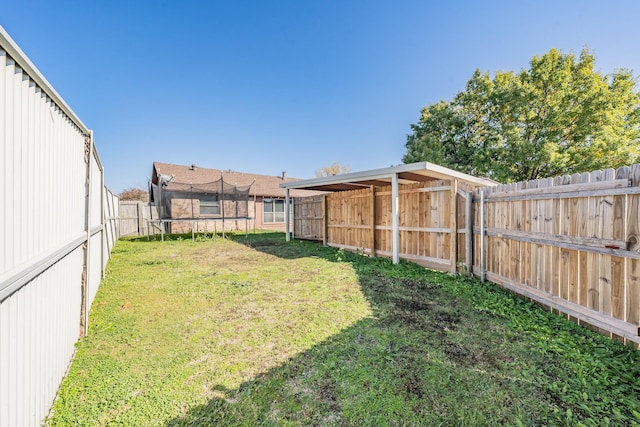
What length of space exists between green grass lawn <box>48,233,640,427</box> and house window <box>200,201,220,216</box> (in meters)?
8.52

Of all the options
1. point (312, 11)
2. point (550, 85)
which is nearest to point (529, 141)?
point (550, 85)

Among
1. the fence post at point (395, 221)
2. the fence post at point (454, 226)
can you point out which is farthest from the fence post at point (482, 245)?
the fence post at point (395, 221)

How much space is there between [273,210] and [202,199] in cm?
562

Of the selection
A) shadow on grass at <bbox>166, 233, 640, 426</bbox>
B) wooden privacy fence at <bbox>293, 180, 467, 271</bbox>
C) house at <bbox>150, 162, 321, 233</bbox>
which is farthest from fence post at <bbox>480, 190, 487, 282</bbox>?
house at <bbox>150, 162, 321, 233</bbox>

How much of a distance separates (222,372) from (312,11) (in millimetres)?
9924

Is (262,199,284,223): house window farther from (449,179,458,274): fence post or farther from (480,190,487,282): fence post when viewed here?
(480,190,487,282): fence post

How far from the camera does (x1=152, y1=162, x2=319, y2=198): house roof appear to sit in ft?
52.5

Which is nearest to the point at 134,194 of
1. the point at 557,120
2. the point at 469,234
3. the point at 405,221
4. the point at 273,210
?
the point at 273,210

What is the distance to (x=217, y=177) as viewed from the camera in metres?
18.0

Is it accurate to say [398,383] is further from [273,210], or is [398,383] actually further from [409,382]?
[273,210]

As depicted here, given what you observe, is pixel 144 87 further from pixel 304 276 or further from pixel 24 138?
pixel 24 138

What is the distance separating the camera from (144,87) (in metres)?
10.6

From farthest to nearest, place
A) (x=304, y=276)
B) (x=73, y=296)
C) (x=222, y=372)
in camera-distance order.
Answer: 1. (x=304, y=276)
2. (x=73, y=296)
3. (x=222, y=372)

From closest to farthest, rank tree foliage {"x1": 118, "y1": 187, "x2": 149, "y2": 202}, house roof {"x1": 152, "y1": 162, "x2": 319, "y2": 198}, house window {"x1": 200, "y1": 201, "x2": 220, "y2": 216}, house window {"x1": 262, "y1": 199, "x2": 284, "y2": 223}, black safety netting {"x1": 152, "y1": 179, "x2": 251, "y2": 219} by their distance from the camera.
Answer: black safety netting {"x1": 152, "y1": 179, "x2": 251, "y2": 219}, house window {"x1": 200, "y1": 201, "x2": 220, "y2": 216}, house roof {"x1": 152, "y1": 162, "x2": 319, "y2": 198}, house window {"x1": 262, "y1": 199, "x2": 284, "y2": 223}, tree foliage {"x1": 118, "y1": 187, "x2": 149, "y2": 202}
